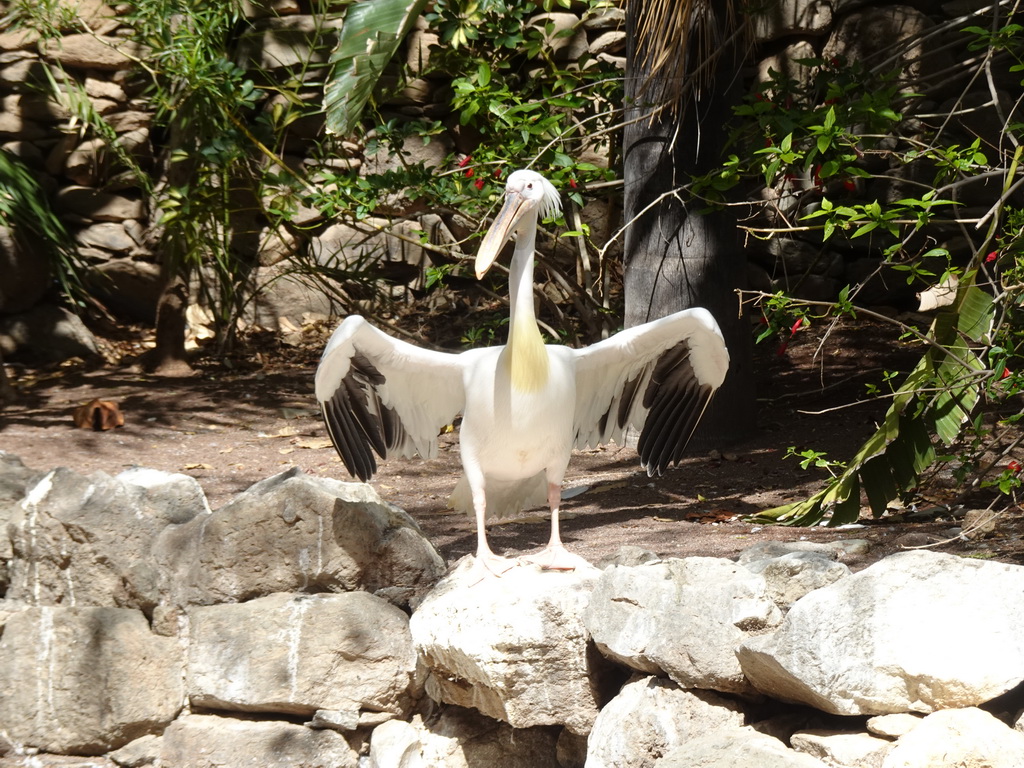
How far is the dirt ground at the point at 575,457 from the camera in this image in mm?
4195

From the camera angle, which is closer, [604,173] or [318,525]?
[318,525]

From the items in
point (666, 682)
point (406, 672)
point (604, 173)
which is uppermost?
point (604, 173)

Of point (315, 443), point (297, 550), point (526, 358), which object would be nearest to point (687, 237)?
point (315, 443)

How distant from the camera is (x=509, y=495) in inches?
149

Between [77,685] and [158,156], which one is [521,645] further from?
[158,156]

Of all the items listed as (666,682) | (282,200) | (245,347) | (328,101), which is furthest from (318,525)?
(245,347)

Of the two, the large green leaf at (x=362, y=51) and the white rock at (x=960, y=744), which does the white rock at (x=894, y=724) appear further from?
the large green leaf at (x=362, y=51)

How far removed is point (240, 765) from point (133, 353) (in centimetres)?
523

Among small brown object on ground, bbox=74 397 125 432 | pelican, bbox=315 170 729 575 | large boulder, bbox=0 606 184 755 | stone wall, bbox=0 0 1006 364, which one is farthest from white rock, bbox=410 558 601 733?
stone wall, bbox=0 0 1006 364

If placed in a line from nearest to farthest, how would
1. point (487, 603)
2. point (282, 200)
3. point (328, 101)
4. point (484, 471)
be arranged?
point (487, 603) < point (484, 471) < point (328, 101) < point (282, 200)

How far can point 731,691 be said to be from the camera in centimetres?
294

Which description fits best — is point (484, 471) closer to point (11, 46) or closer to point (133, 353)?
point (133, 353)

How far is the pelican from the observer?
11.0 ft

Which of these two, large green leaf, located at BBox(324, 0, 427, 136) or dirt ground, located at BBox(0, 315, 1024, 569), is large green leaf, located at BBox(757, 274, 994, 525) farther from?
large green leaf, located at BBox(324, 0, 427, 136)
